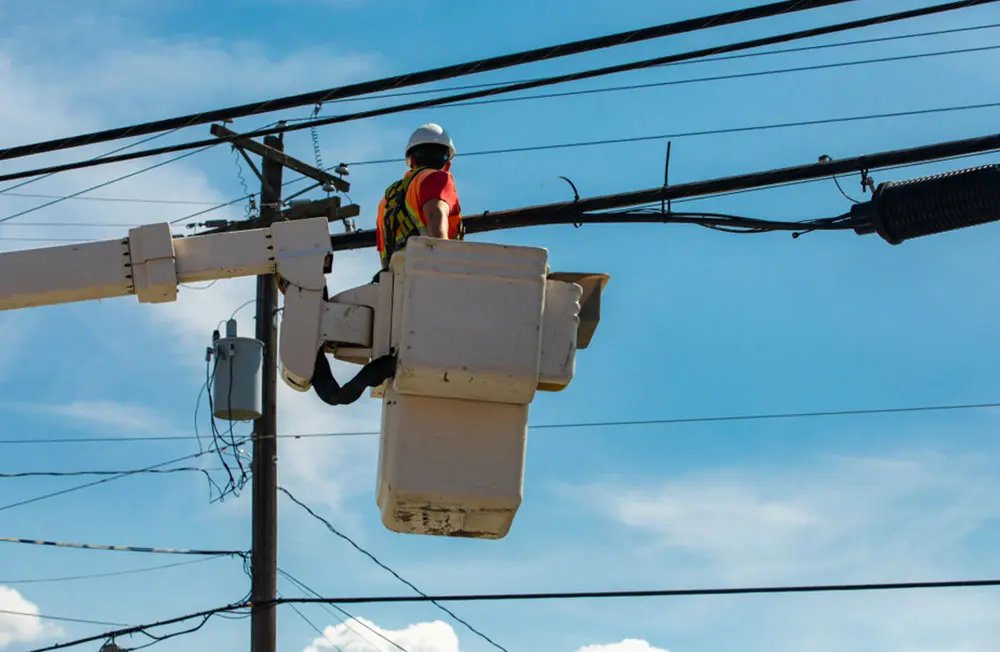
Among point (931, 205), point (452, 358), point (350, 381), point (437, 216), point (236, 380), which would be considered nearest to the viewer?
point (452, 358)

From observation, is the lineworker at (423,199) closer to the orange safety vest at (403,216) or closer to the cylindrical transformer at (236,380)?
the orange safety vest at (403,216)

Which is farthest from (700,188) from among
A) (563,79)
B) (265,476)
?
(265,476)

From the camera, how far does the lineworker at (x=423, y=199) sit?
5.23 m

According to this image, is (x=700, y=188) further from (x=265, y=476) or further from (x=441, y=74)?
(x=265, y=476)

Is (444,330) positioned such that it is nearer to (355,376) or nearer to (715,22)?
(355,376)

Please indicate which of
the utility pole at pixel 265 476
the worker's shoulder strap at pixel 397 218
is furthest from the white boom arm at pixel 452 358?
the utility pole at pixel 265 476

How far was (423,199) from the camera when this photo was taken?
527cm

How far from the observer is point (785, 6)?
6.47 m

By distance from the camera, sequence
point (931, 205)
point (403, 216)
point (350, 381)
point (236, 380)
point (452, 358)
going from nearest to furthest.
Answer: point (452, 358), point (350, 381), point (403, 216), point (931, 205), point (236, 380)

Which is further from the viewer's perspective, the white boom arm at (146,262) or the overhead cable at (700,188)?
the overhead cable at (700,188)

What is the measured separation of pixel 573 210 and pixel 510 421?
4.08 m

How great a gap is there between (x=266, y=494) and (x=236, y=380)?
5.84 feet

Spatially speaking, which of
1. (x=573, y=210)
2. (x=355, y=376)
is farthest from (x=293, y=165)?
(x=355, y=376)

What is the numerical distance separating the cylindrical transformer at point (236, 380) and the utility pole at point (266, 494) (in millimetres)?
878
